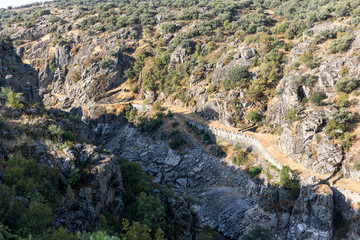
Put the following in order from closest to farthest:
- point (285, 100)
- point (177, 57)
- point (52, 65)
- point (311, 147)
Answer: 1. point (311, 147)
2. point (285, 100)
3. point (177, 57)
4. point (52, 65)

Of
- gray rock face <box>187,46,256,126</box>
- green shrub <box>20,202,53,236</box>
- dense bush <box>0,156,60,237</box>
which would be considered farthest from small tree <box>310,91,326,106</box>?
green shrub <box>20,202,53,236</box>

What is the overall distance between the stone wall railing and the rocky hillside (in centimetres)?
27

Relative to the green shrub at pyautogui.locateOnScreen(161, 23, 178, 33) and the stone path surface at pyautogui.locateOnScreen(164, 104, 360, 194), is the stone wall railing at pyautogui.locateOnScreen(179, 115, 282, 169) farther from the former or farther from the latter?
the green shrub at pyautogui.locateOnScreen(161, 23, 178, 33)

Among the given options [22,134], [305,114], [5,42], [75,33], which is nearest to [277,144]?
[305,114]

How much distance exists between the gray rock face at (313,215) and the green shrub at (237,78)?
92.6 feet

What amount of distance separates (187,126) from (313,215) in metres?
31.1

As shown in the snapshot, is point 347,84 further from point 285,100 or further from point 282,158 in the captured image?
point 282,158

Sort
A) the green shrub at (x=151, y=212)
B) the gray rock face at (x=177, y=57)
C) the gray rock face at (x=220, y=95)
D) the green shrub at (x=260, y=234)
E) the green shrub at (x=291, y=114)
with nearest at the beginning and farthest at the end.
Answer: the green shrub at (x=151, y=212) → the green shrub at (x=260, y=234) → the green shrub at (x=291, y=114) → the gray rock face at (x=220, y=95) → the gray rock face at (x=177, y=57)

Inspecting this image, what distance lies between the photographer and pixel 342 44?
41500 millimetres

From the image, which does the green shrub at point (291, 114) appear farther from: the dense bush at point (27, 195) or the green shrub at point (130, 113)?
the green shrub at point (130, 113)

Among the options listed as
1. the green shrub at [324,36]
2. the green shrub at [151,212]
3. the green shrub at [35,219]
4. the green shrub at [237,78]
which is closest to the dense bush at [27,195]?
the green shrub at [35,219]

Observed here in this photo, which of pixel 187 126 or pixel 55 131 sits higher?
pixel 55 131

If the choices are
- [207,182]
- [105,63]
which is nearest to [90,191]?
[207,182]

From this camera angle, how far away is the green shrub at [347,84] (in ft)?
116
